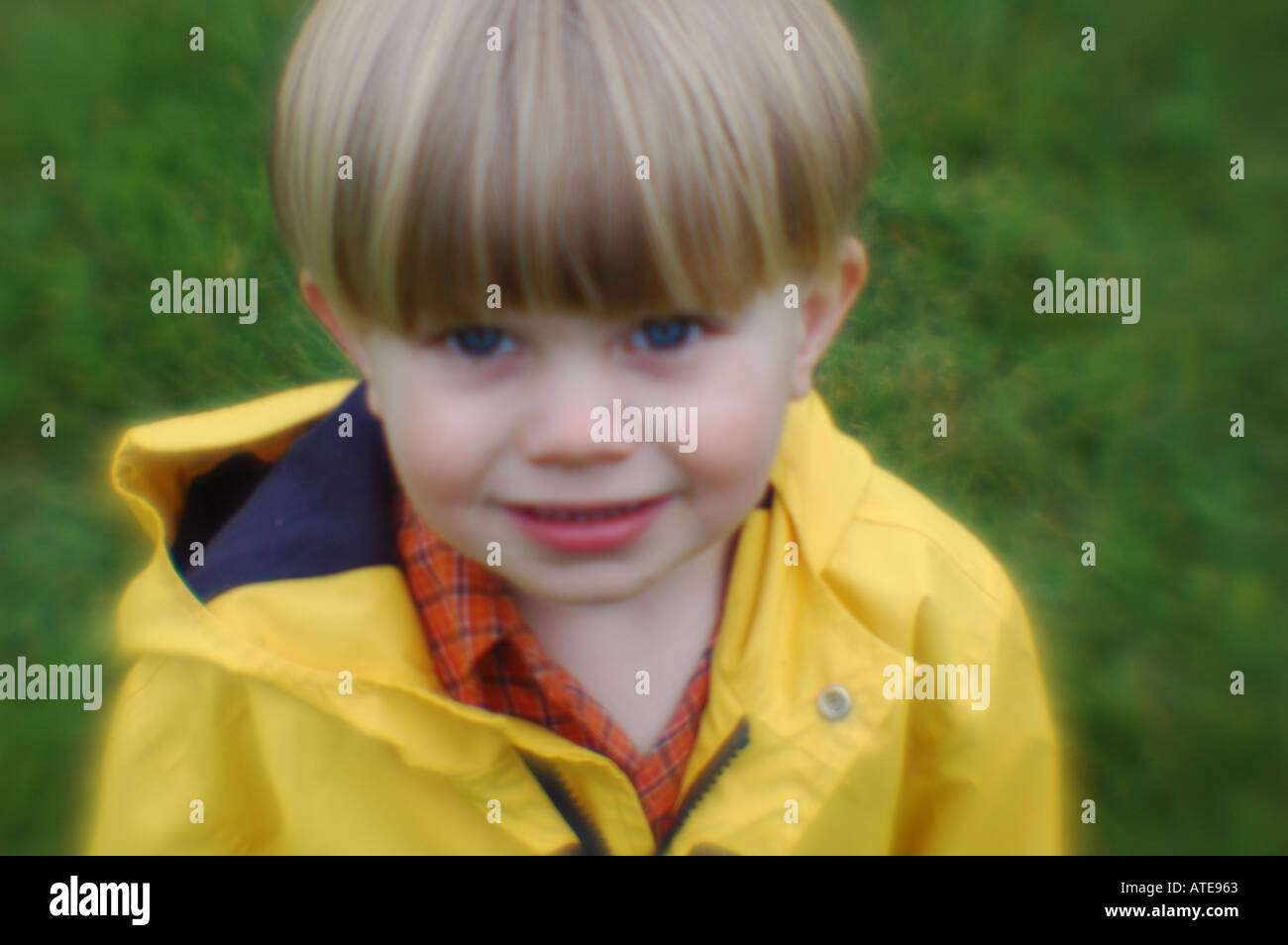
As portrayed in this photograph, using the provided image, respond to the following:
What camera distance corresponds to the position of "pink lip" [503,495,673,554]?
0.95m

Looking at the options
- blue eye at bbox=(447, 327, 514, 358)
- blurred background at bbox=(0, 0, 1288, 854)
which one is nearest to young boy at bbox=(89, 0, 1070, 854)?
blue eye at bbox=(447, 327, 514, 358)

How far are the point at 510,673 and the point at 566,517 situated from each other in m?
0.27

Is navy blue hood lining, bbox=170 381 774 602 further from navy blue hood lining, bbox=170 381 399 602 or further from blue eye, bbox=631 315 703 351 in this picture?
blue eye, bbox=631 315 703 351

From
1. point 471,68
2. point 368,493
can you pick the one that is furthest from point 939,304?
point 471,68

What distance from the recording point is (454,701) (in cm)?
102

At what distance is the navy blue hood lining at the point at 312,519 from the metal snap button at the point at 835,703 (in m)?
0.21

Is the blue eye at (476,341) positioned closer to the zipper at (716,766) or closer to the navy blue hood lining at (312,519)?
the navy blue hood lining at (312,519)

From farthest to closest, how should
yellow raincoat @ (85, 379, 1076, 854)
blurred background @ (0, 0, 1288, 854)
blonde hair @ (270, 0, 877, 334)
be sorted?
blurred background @ (0, 0, 1288, 854) < yellow raincoat @ (85, 379, 1076, 854) < blonde hair @ (270, 0, 877, 334)

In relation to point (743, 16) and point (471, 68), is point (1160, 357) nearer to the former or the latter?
point (743, 16)

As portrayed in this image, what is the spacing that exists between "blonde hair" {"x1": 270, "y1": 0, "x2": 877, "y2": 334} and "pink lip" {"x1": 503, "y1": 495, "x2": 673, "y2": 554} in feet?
0.59

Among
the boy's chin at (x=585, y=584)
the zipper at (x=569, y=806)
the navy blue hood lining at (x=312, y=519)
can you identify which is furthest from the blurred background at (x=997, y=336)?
the boy's chin at (x=585, y=584)

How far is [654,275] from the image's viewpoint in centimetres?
85

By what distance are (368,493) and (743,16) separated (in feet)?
1.91

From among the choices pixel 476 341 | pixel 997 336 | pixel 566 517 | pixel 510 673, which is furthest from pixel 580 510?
pixel 997 336
